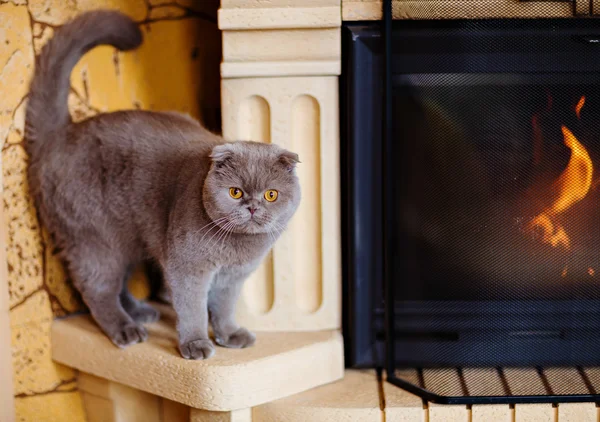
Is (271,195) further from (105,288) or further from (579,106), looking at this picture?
(579,106)

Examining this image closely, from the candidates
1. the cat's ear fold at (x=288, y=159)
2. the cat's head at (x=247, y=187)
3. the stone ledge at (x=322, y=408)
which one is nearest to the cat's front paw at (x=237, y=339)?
the stone ledge at (x=322, y=408)

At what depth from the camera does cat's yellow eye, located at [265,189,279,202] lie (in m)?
1.35

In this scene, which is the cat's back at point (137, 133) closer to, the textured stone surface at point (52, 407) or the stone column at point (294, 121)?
the stone column at point (294, 121)

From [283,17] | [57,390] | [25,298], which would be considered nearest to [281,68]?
[283,17]

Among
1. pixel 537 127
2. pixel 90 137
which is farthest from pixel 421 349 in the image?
pixel 90 137

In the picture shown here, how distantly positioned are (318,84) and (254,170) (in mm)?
321

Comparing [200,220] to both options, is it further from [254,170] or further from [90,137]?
[90,137]

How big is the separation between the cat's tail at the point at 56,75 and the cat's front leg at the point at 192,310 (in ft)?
1.46

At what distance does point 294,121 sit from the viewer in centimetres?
158

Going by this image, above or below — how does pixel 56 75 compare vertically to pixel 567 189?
above

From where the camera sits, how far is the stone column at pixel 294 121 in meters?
1.50

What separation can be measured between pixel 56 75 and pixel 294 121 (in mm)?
539

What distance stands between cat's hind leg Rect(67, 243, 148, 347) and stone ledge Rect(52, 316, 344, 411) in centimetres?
3

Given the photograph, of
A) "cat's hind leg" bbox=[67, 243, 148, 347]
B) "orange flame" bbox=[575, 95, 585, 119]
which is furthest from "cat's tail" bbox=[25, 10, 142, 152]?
"orange flame" bbox=[575, 95, 585, 119]
